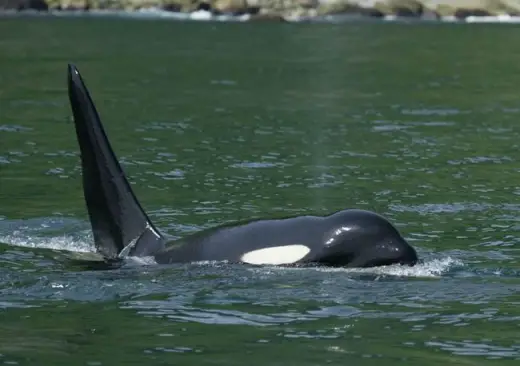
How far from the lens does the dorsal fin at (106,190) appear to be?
484 inches

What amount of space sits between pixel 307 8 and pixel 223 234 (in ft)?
292

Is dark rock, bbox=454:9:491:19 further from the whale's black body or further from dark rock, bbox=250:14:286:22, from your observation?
the whale's black body

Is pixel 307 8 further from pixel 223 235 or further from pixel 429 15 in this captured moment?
pixel 223 235

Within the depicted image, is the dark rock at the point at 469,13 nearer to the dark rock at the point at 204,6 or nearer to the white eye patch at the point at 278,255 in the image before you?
the dark rock at the point at 204,6

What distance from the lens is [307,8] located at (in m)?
100

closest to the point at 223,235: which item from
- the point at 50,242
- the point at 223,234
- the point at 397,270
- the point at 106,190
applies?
the point at 223,234

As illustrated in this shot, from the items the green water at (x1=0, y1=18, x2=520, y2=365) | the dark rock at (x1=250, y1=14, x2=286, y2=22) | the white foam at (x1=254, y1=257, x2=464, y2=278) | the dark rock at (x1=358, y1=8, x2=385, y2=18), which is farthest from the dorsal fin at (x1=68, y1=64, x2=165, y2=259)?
the dark rock at (x1=358, y1=8, x2=385, y2=18)

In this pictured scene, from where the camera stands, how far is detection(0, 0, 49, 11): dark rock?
3831 inches

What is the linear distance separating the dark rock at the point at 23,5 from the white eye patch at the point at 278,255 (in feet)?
287

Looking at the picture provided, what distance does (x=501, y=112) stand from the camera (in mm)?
28656

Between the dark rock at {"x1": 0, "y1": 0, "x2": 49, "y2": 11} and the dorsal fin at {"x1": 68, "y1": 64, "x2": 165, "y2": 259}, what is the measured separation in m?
86.6

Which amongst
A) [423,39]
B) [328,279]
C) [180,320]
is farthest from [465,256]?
[423,39]

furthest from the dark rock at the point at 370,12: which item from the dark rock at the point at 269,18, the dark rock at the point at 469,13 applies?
the dark rock at the point at 269,18

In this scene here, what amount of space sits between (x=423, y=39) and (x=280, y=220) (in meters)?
56.0
